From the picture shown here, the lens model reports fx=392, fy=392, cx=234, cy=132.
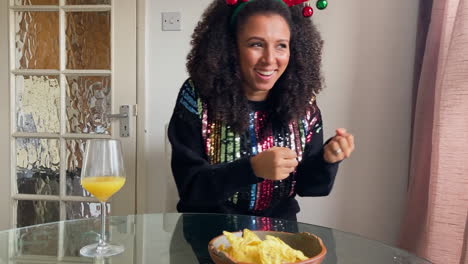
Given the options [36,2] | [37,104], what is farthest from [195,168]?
[36,2]

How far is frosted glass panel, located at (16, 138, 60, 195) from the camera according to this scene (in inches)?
81.6

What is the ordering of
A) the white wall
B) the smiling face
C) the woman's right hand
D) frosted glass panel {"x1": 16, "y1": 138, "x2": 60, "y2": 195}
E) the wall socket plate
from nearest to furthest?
the woman's right hand < the smiling face < the white wall < the wall socket plate < frosted glass panel {"x1": 16, "y1": 138, "x2": 60, "y2": 195}

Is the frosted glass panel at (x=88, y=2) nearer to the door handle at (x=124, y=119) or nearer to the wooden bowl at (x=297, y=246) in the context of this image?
the door handle at (x=124, y=119)

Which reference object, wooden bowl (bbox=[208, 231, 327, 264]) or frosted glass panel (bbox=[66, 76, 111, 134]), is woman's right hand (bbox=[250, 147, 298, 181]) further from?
frosted glass panel (bbox=[66, 76, 111, 134])

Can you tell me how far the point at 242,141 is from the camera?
1233 mm

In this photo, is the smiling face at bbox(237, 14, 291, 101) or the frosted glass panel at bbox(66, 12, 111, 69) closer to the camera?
the smiling face at bbox(237, 14, 291, 101)

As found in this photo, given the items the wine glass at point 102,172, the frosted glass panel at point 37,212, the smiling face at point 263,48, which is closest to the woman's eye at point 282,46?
the smiling face at point 263,48

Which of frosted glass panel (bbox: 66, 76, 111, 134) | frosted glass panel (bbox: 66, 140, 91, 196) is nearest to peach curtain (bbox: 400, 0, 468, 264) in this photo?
frosted glass panel (bbox: 66, 76, 111, 134)

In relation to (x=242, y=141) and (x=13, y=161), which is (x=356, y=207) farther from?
(x=13, y=161)

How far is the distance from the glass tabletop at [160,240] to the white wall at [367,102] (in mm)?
701

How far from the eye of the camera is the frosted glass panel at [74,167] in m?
2.05

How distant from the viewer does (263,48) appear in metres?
1.19

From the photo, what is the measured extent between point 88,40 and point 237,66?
1084 millimetres

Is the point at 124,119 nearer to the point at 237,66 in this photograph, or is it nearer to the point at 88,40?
the point at 88,40
